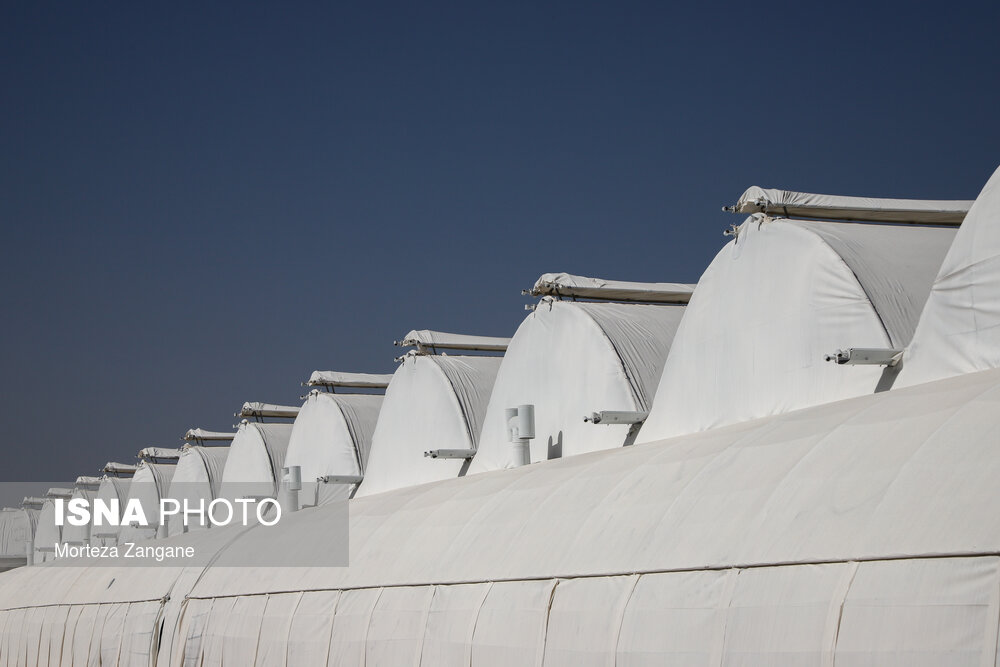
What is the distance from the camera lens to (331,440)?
1288 inches

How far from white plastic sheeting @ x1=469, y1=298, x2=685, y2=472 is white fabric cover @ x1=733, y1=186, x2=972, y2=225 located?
13.9 ft

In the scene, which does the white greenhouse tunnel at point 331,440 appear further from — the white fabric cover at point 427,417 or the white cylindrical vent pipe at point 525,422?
the white cylindrical vent pipe at point 525,422

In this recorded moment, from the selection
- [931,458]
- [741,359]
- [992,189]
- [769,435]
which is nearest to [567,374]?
[741,359]

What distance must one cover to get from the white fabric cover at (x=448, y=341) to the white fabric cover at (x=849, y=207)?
39.4ft

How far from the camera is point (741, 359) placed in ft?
54.3

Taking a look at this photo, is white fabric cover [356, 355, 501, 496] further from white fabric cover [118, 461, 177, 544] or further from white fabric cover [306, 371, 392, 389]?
white fabric cover [118, 461, 177, 544]

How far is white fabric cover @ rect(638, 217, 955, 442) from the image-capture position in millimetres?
14680

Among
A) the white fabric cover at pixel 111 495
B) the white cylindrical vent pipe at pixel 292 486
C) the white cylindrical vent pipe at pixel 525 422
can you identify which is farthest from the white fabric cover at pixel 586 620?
the white fabric cover at pixel 111 495

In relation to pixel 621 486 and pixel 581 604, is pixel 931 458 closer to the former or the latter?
pixel 581 604

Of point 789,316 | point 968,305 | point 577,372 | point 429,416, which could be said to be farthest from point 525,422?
point 968,305

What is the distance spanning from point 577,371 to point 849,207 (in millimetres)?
6144

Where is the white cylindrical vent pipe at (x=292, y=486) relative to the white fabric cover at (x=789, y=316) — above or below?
above

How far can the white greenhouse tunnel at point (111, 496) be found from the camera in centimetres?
5020

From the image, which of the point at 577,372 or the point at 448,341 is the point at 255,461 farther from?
the point at 577,372
